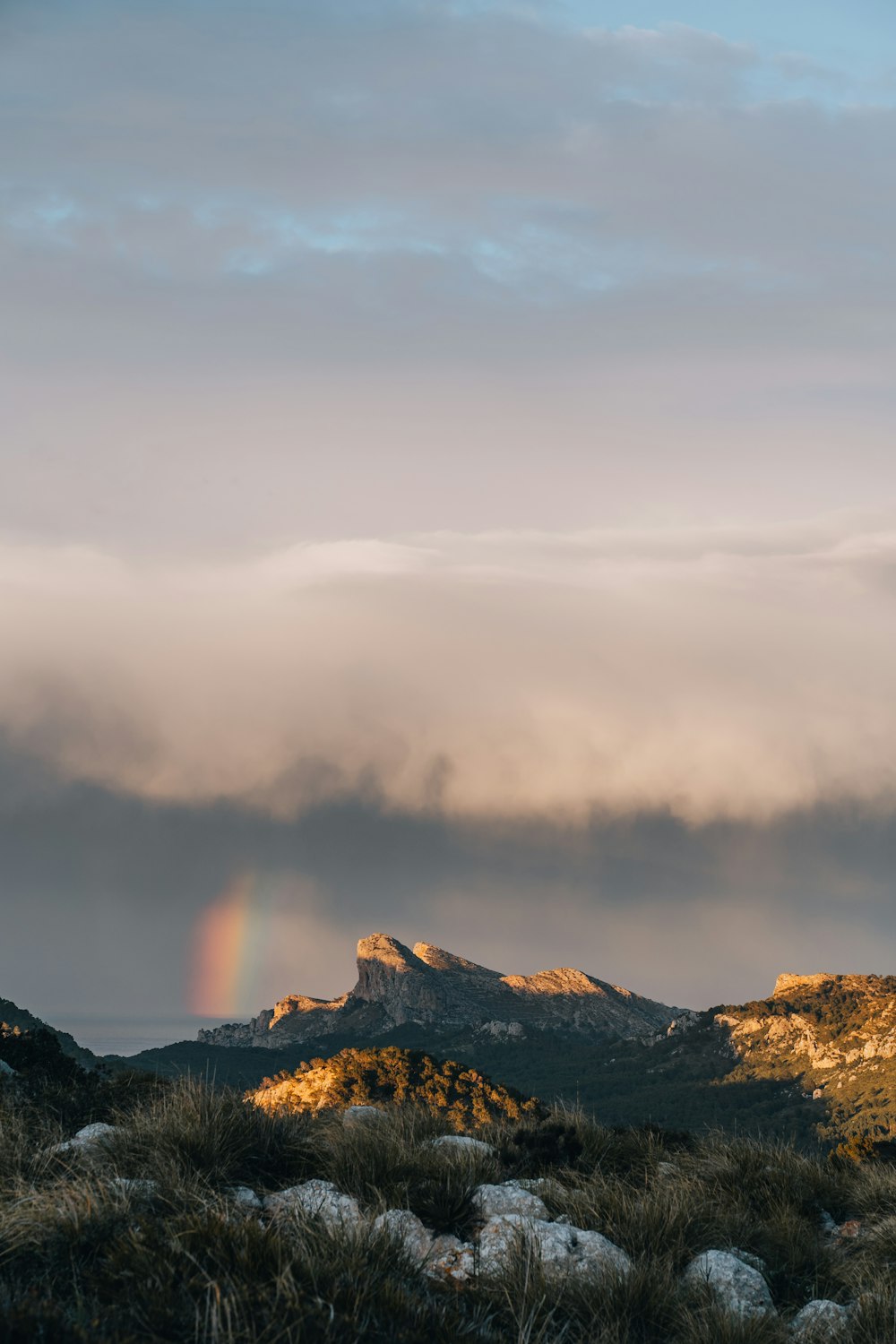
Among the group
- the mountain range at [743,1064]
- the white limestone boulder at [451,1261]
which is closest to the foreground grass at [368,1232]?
the white limestone boulder at [451,1261]

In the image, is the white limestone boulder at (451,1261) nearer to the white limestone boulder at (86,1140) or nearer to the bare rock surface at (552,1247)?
the bare rock surface at (552,1247)

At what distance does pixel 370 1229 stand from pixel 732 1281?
424cm

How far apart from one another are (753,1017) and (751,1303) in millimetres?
163622

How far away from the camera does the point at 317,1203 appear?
1181 centimetres

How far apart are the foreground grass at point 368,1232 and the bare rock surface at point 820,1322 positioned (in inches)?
6.9

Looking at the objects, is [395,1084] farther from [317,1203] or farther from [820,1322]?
[820,1322]

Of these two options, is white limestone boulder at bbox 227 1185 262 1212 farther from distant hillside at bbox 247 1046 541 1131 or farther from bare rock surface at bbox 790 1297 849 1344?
distant hillside at bbox 247 1046 541 1131

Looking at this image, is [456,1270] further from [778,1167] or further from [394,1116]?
[778,1167]

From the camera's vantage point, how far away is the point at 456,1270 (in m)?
10.7

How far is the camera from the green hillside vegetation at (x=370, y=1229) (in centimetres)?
829

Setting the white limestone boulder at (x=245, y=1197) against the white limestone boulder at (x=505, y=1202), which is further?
the white limestone boulder at (x=505, y=1202)

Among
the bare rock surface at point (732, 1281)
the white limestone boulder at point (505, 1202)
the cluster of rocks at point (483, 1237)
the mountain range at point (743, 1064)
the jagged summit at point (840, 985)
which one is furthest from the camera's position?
the jagged summit at point (840, 985)

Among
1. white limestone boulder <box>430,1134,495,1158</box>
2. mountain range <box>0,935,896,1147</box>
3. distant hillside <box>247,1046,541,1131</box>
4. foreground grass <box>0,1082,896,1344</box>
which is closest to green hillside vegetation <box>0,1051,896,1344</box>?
foreground grass <box>0,1082,896,1344</box>

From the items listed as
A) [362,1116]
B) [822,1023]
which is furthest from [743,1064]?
[362,1116]
